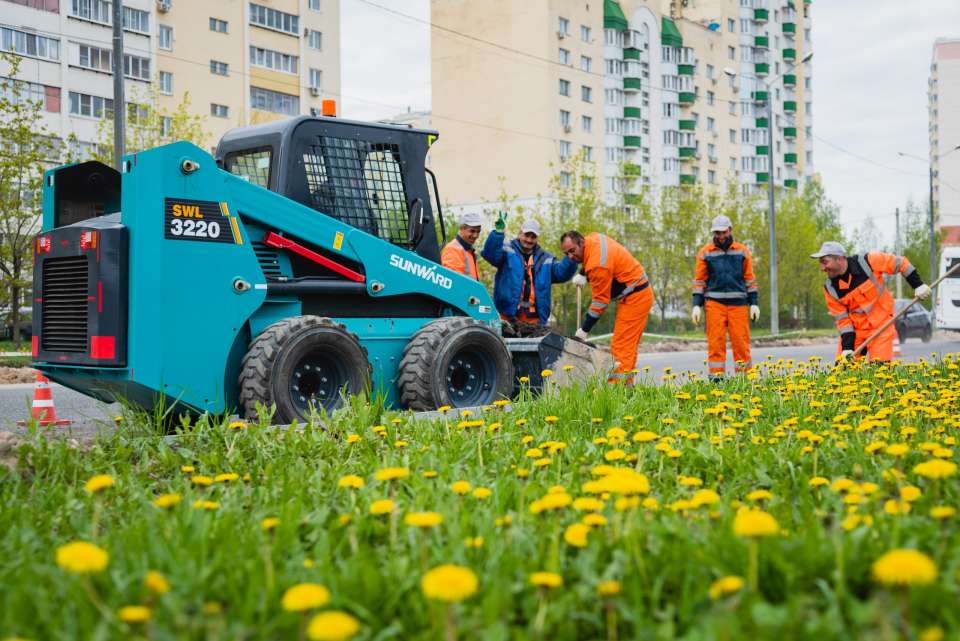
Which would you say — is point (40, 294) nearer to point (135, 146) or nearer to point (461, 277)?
point (461, 277)

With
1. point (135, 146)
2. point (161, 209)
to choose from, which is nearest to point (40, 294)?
point (161, 209)


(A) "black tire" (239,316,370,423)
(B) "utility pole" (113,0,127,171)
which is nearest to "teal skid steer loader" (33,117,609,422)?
(A) "black tire" (239,316,370,423)

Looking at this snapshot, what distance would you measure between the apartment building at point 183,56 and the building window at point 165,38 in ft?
0.15

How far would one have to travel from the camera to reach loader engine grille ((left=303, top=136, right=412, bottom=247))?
296 inches

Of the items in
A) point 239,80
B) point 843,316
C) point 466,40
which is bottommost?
point 843,316

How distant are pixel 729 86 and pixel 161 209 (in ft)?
244

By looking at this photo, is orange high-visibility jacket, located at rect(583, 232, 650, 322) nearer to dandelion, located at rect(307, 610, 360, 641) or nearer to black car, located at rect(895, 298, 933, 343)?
dandelion, located at rect(307, 610, 360, 641)

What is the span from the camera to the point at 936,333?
38.1 meters

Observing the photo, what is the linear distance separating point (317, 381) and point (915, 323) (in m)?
27.9

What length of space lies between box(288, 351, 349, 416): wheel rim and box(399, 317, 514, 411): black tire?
602 mm

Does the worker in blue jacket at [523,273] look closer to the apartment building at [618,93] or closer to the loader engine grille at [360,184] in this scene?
the loader engine grille at [360,184]

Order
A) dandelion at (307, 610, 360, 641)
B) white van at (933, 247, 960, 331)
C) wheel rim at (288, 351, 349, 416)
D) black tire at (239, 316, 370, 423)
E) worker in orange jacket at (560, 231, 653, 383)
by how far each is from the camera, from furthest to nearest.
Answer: white van at (933, 247, 960, 331), worker in orange jacket at (560, 231, 653, 383), wheel rim at (288, 351, 349, 416), black tire at (239, 316, 370, 423), dandelion at (307, 610, 360, 641)

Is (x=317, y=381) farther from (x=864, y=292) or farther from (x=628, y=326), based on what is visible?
(x=864, y=292)

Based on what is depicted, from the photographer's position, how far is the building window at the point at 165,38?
47.2m
